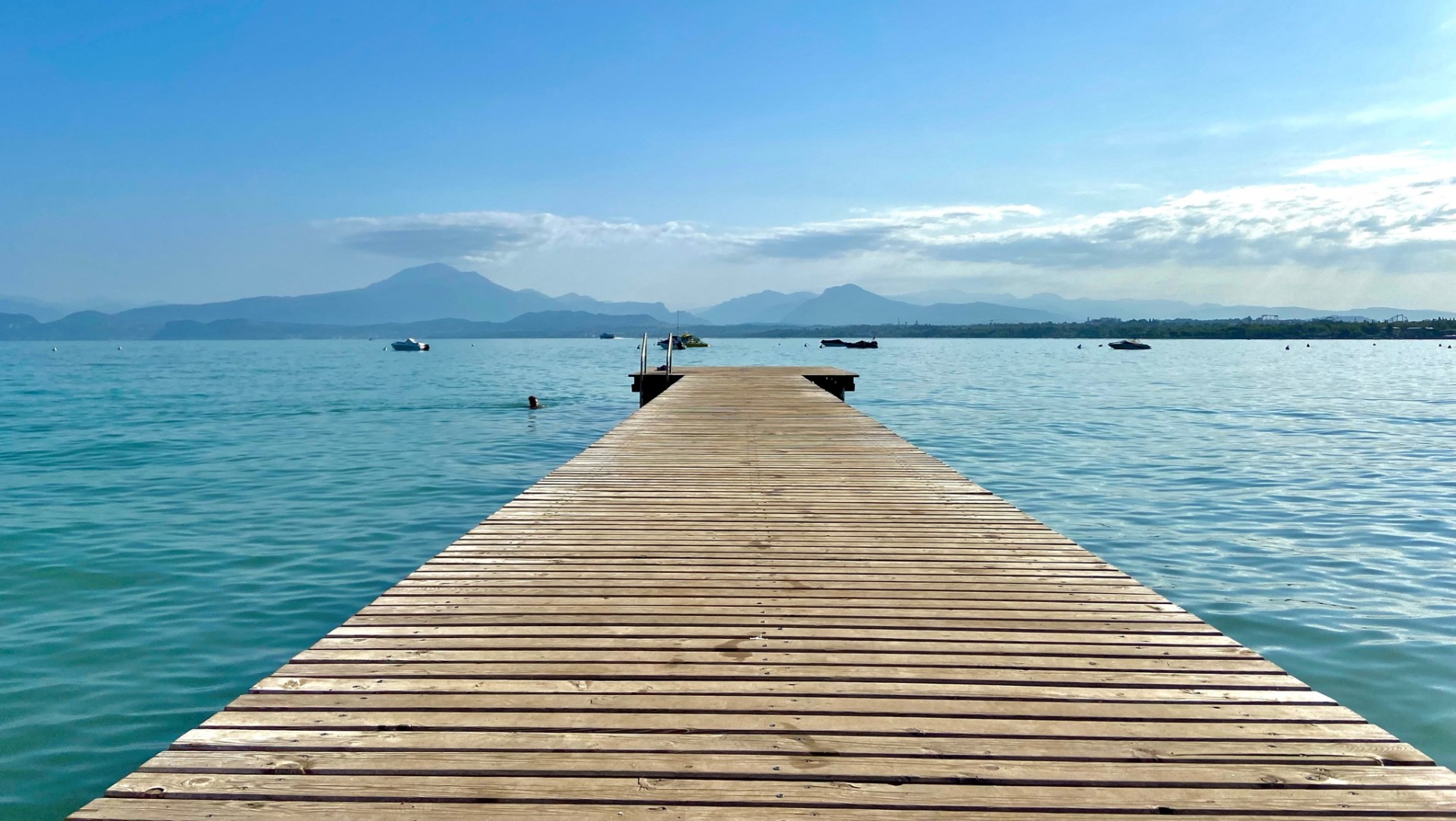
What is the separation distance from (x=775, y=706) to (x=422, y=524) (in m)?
9.55

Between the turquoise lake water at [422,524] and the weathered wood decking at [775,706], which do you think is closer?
the weathered wood decking at [775,706]

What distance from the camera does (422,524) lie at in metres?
11.9

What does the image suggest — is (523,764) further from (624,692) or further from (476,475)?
(476,475)

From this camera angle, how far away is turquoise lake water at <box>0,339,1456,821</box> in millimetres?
6367

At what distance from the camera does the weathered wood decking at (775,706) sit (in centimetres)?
272

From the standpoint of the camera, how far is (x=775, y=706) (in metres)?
3.33

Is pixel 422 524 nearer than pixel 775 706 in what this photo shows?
No

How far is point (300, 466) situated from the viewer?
55.3ft

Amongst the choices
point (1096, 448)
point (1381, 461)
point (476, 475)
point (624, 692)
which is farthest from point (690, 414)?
point (1381, 461)

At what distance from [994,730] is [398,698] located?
7.39 feet

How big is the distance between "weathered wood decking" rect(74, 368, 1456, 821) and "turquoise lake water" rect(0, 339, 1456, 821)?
271 centimetres

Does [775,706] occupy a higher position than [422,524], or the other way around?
[775,706]

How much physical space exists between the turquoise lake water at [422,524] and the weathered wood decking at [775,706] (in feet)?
8.88

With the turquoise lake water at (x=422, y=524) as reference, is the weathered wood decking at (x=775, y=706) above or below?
above
